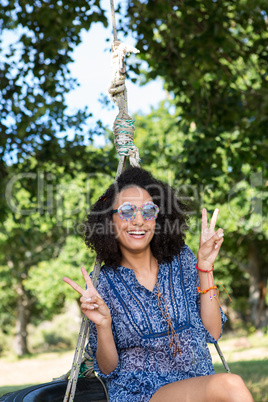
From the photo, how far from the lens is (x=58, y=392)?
2471mm

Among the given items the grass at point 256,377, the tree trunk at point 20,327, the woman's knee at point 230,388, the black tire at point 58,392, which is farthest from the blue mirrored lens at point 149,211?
the tree trunk at point 20,327

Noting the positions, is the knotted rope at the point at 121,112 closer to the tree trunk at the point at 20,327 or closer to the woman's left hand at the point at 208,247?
the woman's left hand at the point at 208,247

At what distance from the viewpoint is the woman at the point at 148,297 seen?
2049 millimetres

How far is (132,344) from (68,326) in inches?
1081

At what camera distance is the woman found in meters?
2.05

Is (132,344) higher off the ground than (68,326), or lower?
higher

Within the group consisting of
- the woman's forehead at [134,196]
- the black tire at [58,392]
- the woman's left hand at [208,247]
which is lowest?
the black tire at [58,392]

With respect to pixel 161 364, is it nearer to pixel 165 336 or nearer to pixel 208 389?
pixel 165 336

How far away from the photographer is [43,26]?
5.00 meters

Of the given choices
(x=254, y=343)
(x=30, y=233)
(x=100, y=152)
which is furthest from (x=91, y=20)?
(x=254, y=343)

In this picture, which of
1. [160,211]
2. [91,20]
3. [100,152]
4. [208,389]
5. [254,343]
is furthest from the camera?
[254,343]

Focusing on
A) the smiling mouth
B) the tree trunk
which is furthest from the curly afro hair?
the tree trunk

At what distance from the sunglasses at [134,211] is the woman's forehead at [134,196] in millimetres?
36

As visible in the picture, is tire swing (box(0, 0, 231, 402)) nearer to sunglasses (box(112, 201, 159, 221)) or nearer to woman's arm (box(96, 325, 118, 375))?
woman's arm (box(96, 325, 118, 375))
